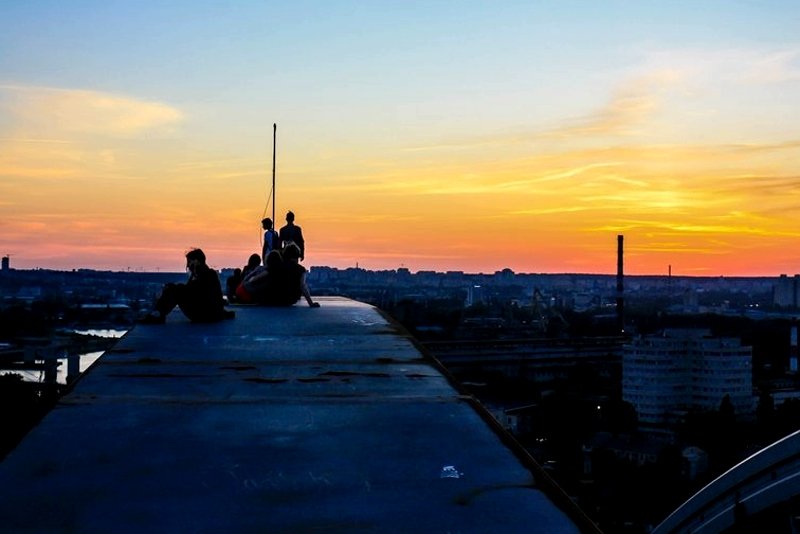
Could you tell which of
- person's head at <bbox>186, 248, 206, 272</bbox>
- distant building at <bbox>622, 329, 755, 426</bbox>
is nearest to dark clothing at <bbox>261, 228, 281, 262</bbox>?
person's head at <bbox>186, 248, 206, 272</bbox>

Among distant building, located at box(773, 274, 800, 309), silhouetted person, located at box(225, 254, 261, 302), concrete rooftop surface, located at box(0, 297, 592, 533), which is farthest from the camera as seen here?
distant building, located at box(773, 274, 800, 309)

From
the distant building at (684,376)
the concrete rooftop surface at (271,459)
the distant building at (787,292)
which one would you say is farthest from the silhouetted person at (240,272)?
the distant building at (787,292)

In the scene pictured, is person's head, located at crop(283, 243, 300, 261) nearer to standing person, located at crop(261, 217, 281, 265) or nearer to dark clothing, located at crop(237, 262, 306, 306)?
dark clothing, located at crop(237, 262, 306, 306)

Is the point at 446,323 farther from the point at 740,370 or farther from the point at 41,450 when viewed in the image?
the point at 41,450

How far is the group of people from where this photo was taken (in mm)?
9000

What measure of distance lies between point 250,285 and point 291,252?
2.12ft

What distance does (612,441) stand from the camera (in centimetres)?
3744

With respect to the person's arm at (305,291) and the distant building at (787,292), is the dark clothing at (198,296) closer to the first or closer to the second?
the person's arm at (305,291)

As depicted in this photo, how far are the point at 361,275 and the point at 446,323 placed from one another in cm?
5038

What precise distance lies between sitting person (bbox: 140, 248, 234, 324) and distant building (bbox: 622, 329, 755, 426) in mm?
44612

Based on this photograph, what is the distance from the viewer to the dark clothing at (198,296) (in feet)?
29.5

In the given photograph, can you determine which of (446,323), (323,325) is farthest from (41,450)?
(446,323)

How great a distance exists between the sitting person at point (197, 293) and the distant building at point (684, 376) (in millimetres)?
44612

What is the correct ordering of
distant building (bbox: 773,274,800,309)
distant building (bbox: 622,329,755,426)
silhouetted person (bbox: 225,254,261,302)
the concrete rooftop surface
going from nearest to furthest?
1. the concrete rooftop surface
2. silhouetted person (bbox: 225,254,261,302)
3. distant building (bbox: 622,329,755,426)
4. distant building (bbox: 773,274,800,309)
